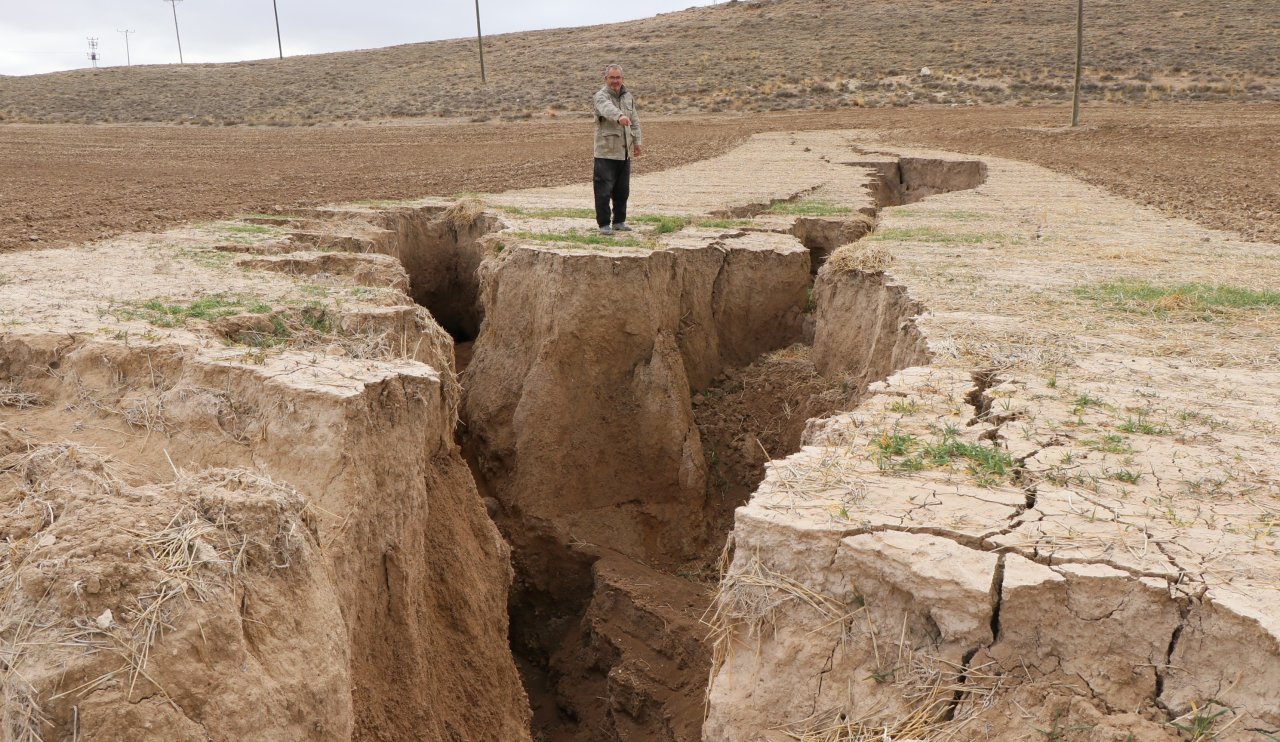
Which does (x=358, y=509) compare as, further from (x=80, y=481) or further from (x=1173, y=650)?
(x=1173, y=650)

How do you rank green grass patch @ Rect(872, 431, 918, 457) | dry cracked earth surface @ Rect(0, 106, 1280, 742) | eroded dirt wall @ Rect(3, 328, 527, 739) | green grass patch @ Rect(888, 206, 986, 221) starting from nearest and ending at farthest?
dry cracked earth surface @ Rect(0, 106, 1280, 742) < green grass patch @ Rect(872, 431, 918, 457) < eroded dirt wall @ Rect(3, 328, 527, 739) < green grass patch @ Rect(888, 206, 986, 221)

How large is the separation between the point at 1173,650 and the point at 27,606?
3267 mm

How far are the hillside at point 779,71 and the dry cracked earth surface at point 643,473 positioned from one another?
27.0 meters

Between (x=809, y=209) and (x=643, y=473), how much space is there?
4.25 metres

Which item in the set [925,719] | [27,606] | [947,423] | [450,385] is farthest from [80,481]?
[947,423]

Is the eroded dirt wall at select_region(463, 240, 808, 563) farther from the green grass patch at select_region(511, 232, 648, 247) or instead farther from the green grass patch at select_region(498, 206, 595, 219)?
the green grass patch at select_region(498, 206, 595, 219)

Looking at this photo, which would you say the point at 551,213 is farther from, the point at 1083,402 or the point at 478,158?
the point at 478,158

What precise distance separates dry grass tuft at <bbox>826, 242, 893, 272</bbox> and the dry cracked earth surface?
4 centimetres

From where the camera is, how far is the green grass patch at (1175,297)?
628 centimetres

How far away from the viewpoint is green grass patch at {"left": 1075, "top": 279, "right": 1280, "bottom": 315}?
20.6ft

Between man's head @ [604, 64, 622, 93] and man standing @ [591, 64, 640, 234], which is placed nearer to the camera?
man's head @ [604, 64, 622, 93]

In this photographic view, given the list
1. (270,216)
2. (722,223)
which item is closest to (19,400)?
(270,216)

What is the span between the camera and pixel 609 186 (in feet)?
29.5

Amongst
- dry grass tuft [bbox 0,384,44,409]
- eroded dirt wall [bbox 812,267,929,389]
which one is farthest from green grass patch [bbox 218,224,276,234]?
eroded dirt wall [bbox 812,267,929,389]
